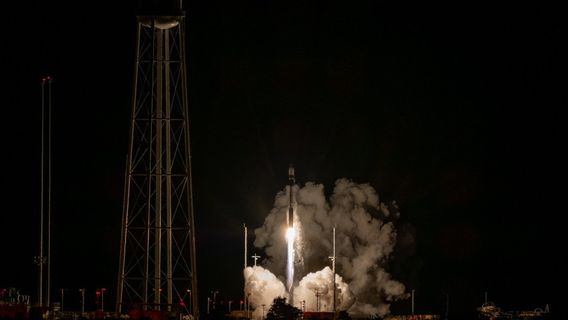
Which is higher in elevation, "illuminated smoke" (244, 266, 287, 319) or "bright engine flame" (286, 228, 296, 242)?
"bright engine flame" (286, 228, 296, 242)

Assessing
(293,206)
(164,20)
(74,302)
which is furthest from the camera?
(74,302)

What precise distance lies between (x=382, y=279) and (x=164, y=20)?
4712cm

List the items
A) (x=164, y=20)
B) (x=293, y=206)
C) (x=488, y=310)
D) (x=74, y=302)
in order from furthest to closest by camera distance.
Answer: (x=74, y=302) < (x=488, y=310) < (x=293, y=206) < (x=164, y=20)

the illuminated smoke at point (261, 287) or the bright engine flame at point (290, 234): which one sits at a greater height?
the bright engine flame at point (290, 234)

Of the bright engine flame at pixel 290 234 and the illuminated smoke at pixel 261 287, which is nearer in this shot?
the bright engine flame at pixel 290 234

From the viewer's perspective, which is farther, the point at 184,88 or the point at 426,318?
the point at 426,318

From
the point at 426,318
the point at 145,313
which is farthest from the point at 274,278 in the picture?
the point at 145,313

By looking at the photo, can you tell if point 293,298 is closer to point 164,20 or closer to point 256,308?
point 256,308

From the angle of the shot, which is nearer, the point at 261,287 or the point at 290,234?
the point at 290,234

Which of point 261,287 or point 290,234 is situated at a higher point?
point 290,234

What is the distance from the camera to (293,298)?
349 ft

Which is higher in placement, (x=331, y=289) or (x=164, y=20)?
(x=164, y=20)

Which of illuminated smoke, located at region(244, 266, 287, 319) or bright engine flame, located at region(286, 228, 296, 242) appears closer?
bright engine flame, located at region(286, 228, 296, 242)

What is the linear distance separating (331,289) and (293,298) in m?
2.98
